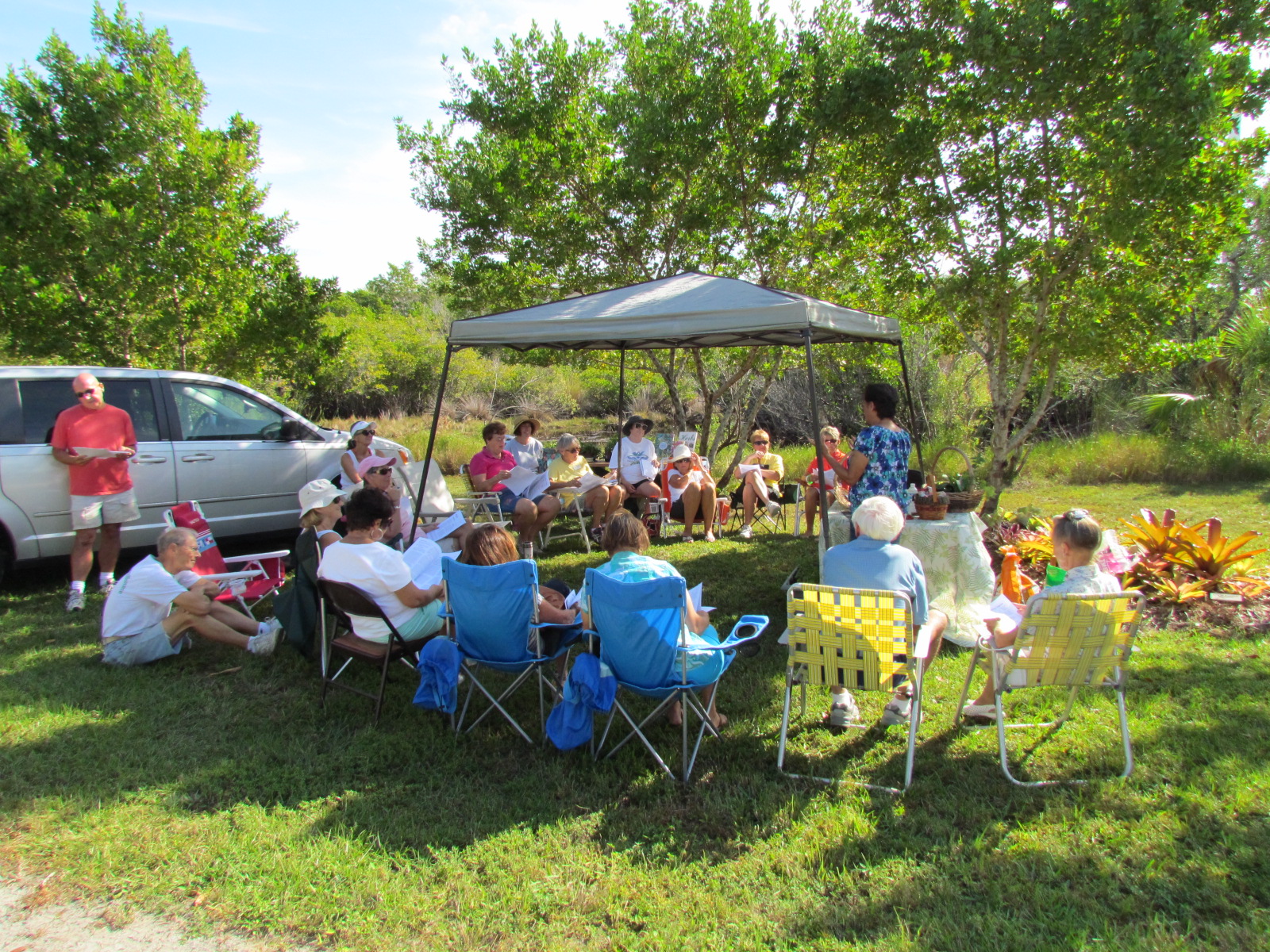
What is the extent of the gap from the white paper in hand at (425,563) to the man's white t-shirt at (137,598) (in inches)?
59.4

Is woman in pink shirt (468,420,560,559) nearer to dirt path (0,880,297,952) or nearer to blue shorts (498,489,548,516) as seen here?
blue shorts (498,489,548,516)

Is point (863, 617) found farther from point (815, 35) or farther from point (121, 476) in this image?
point (815, 35)

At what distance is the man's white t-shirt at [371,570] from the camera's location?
139 inches

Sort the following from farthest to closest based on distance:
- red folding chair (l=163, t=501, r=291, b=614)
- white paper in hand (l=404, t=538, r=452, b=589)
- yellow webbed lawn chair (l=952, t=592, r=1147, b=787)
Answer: red folding chair (l=163, t=501, r=291, b=614) → white paper in hand (l=404, t=538, r=452, b=589) → yellow webbed lawn chair (l=952, t=592, r=1147, b=787)

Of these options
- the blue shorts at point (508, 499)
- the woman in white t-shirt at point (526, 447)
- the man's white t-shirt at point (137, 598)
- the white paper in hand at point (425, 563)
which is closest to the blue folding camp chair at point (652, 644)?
the white paper in hand at point (425, 563)

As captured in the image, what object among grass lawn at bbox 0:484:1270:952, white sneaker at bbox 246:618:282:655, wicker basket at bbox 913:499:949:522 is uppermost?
wicker basket at bbox 913:499:949:522

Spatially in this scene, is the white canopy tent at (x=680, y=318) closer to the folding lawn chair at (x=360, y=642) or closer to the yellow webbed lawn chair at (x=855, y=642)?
the yellow webbed lawn chair at (x=855, y=642)

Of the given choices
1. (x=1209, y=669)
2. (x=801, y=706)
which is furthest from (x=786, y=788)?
(x=1209, y=669)

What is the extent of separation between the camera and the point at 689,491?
716 centimetres

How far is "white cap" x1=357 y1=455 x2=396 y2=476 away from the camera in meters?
6.09

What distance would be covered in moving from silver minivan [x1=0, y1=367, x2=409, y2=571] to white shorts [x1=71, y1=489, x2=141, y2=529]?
11.3 inches

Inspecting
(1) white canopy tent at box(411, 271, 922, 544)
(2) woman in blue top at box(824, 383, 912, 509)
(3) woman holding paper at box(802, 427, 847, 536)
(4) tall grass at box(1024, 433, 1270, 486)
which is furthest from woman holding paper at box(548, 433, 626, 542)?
(4) tall grass at box(1024, 433, 1270, 486)

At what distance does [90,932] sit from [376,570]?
1.60 metres

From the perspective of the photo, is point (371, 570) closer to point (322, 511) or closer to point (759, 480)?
point (322, 511)
